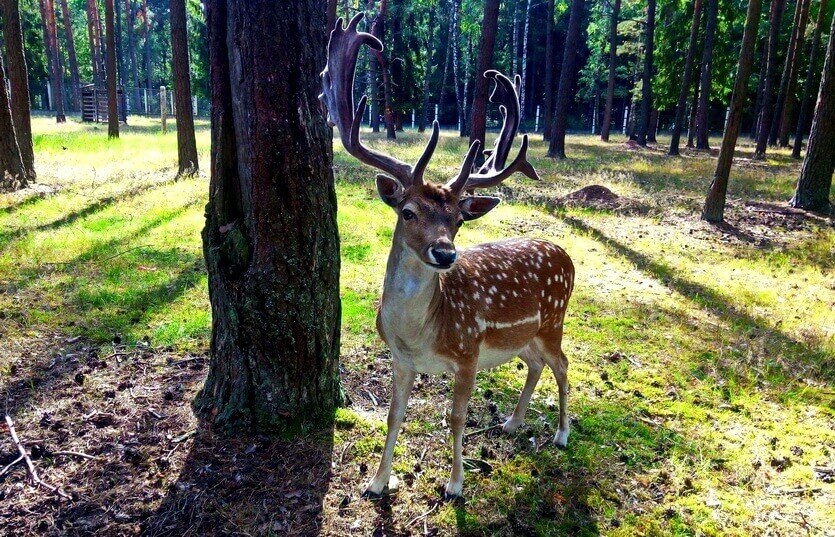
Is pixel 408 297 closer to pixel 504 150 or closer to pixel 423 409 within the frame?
pixel 504 150

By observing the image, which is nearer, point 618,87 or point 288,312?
point 288,312

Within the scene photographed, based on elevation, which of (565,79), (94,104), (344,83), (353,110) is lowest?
(353,110)

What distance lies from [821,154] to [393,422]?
12755 mm

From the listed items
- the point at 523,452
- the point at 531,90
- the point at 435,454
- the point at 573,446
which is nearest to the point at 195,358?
the point at 435,454

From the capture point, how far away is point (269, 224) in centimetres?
378

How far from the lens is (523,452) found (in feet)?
13.9

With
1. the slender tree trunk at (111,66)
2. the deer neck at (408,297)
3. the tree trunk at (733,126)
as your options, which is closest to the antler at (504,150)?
the deer neck at (408,297)

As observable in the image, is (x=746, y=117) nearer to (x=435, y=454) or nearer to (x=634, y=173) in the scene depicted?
(x=634, y=173)

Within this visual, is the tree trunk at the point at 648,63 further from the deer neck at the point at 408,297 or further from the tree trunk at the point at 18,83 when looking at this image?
the deer neck at the point at 408,297

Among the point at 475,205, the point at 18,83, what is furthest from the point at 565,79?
the point at 475,205

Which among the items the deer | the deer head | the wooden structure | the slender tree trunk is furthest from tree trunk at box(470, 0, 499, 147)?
the wooden structure

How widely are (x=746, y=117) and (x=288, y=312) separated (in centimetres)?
5180

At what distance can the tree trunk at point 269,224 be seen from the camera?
3.63 meters

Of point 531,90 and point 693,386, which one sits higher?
point 531,90
